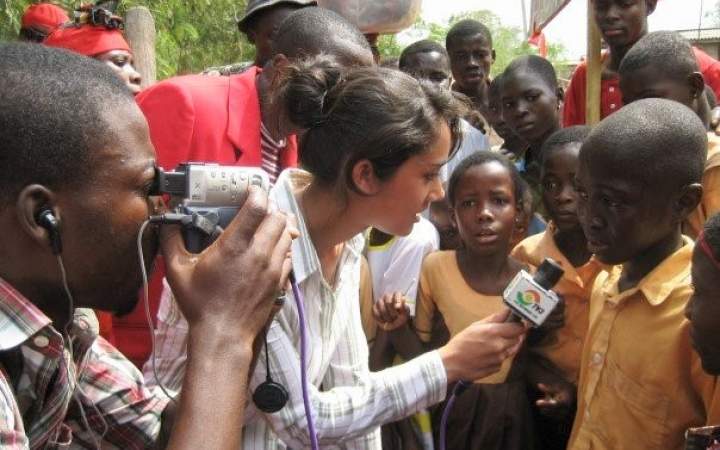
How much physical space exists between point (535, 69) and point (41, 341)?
3.50 m

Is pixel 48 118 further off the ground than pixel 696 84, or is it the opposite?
pixel 48 118

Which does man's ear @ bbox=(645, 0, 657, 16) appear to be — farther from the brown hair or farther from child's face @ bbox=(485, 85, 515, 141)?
the brown hair

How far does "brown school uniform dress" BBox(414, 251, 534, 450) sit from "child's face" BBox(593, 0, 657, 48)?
170cm

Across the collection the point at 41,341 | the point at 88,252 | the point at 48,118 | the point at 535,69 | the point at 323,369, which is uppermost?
the point at 48,118

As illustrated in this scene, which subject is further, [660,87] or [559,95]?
[559,95]

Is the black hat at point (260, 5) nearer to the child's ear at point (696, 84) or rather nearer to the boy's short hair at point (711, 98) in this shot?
the child's ear at point (696, 84)

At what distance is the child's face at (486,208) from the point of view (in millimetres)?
2941

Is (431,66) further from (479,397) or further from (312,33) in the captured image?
(479,397)

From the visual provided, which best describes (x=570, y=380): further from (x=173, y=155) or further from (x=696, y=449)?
(x=173, y=155)

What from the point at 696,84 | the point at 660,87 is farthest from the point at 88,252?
the point at 696,84

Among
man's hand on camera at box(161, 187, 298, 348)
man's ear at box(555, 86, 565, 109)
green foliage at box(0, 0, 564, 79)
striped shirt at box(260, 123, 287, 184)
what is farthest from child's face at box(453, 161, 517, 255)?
green foliage at box(0, 0, 564, 79)

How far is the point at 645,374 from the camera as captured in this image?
2057 millimetres

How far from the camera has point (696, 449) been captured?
1.69 m

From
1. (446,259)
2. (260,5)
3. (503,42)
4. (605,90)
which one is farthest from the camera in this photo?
(503,42)
